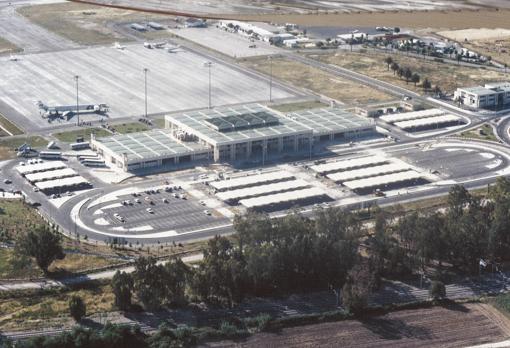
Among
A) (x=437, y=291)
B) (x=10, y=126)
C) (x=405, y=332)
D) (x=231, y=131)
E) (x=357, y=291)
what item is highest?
(x=231, y=131)

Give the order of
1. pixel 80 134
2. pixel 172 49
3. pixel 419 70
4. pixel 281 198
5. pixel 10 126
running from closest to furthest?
pixel 281 198
pixel 80 134
pixel 10 126
pixel 419 70
pixel 172 49

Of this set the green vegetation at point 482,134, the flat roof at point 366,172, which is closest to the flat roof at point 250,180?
the flat roof at point 366,172

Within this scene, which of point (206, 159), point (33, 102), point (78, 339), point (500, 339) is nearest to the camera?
point (78, 339)

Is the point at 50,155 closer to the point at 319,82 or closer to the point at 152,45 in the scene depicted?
the point at 319,82

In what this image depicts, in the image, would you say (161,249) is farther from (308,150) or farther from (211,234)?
(308,150)

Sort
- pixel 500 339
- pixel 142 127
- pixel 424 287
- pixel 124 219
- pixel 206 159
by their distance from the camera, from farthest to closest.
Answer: pixel 142 127 < pixel 206 159 < pixel 124 219 < pixel 424 287 < pixel 500 339

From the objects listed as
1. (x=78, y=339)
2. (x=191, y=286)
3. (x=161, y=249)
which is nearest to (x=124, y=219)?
(x=161, y=249)

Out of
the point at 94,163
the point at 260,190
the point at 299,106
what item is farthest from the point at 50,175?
the point at 299,106
